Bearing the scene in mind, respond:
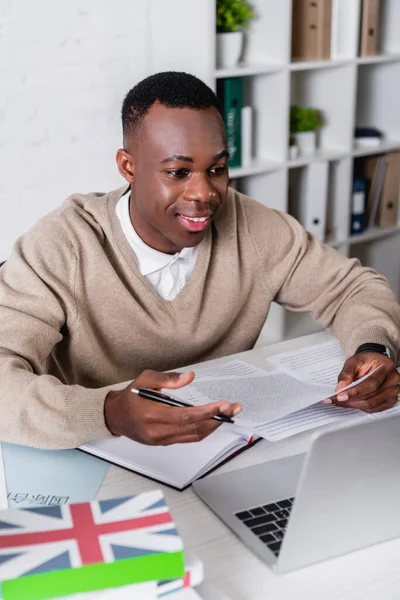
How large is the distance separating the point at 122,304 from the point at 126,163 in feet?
0.89

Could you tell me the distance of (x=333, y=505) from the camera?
0.86 metres

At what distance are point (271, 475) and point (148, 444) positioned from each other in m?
0.18

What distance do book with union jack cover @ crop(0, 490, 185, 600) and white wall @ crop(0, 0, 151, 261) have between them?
70.7 inches

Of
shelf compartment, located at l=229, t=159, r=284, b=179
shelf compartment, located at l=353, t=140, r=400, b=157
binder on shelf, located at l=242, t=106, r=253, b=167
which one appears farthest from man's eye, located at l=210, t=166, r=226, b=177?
shelf compartment, located at l=353, t=140, r=400, b=157

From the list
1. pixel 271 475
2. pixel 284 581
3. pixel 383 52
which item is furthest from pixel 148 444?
pixel 383 52

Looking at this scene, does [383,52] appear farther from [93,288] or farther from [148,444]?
[148,444]

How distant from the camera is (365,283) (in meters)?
1.70

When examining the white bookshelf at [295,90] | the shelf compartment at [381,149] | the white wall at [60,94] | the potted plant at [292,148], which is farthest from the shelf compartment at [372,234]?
the white wall at [60,94]

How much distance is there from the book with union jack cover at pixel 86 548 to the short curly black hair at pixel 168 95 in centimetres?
81

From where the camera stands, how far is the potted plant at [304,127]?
121 inches

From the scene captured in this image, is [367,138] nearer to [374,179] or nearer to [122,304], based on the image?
[374,179]

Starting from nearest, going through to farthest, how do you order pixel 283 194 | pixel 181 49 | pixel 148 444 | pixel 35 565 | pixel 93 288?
pixel 35 565, pixel 148 444, pixel 93 288, pixel 181 49, pixel 283 194

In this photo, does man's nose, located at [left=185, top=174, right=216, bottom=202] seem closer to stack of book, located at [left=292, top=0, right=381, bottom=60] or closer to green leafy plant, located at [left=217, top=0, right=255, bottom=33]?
green leafy plant, located at [left=217, top=0, right=255, bottom=33]

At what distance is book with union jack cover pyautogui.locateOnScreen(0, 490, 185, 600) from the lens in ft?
2.40
